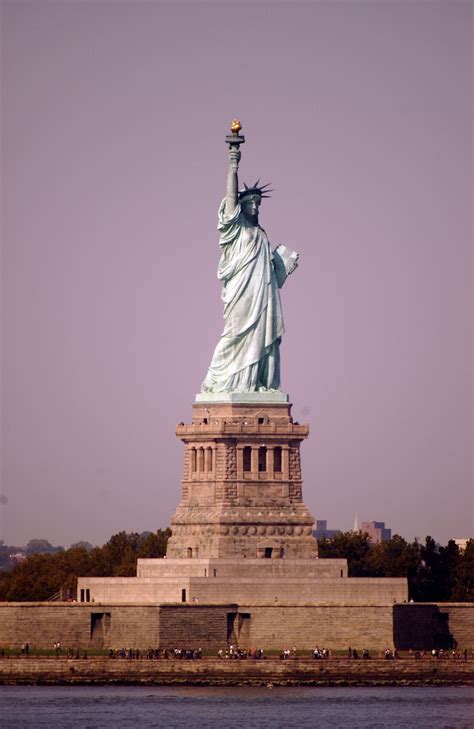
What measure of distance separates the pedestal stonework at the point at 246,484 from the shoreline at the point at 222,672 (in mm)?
6421

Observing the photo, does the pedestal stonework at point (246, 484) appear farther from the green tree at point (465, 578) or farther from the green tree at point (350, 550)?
the green tree at point (350, 550)

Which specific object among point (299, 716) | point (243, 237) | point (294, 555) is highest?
point (243, 237)

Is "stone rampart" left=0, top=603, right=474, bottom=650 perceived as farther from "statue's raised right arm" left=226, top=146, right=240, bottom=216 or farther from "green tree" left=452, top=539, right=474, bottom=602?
"statue's raised right arm" left=226, top=146, right=240, bottom=216

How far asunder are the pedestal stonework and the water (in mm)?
8518

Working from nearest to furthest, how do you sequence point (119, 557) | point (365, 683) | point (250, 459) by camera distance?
point (365, 683) < point (250, 459) < point (119, 557)

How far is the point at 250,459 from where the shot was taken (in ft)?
374

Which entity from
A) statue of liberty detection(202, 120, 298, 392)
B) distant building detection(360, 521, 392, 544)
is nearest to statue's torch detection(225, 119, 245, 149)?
statue of liberty detection(202, 120, 298, 392)

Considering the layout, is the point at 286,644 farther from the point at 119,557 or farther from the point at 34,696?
the point at 119,557

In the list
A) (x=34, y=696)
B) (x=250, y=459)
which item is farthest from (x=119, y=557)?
(x=34, y=696)

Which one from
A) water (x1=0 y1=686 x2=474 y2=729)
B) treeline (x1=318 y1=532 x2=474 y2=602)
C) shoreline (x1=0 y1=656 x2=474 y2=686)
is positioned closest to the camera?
water (x1=0 y1=686 x2=474 y2=729)

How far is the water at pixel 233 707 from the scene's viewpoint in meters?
95.9

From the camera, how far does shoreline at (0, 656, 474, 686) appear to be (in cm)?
10688

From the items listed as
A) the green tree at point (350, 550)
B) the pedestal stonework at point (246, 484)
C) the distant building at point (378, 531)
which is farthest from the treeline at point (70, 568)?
the distant building at point (378, 531)

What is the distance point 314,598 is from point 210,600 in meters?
3.84
